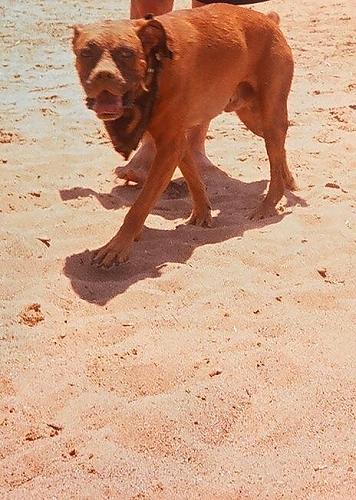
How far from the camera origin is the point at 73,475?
2.49 m

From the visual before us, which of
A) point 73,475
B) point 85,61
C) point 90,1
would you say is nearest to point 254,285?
point 85,61

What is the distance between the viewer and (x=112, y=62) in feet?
11.9

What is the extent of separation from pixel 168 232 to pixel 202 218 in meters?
0.25

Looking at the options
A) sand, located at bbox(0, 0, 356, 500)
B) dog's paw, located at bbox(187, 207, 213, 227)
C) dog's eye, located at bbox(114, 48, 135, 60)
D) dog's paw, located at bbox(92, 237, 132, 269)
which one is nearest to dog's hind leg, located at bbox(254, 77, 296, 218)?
sand, located at bbox(0, 0, 356, 500)

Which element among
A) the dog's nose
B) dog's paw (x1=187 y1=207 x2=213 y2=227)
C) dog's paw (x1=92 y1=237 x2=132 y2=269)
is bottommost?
dog's paw (x1=187 y1=207 x2=213 y2=227)

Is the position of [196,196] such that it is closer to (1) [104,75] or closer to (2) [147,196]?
(2) [147,196]

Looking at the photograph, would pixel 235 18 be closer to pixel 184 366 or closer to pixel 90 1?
pixel 184 366

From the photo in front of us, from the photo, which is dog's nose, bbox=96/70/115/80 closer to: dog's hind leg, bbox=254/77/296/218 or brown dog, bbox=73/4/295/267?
brown dog, bbox=73/4/295/267

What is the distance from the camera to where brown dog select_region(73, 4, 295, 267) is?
3.67 meters

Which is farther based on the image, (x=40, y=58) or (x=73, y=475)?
(x=40, y=58)

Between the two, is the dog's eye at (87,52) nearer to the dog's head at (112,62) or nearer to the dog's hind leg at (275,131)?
the dog's head at (112,62)

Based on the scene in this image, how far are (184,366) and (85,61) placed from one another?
146 centimetres

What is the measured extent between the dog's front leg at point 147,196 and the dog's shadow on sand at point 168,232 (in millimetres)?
84

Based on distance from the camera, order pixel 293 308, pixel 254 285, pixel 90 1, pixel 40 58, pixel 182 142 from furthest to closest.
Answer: pixel 90 1 < pixel 40 58 < pixel 182 142 < pixel 254 285 < pixel 293 308
